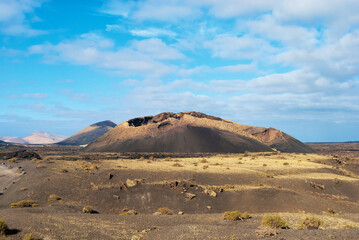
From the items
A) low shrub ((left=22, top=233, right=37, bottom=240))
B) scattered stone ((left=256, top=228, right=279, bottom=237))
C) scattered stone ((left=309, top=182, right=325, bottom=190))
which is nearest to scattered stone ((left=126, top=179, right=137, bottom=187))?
low shrub ((left=22, top=233, right=37, bottom=240))

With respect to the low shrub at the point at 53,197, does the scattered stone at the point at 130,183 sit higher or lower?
higher

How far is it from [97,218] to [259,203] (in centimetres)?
1560

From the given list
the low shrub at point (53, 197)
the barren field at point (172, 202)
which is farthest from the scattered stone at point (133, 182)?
the low shrub at point (53, 197)

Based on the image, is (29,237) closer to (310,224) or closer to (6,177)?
(310,224)

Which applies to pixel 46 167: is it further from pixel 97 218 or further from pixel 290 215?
pixel 290 215

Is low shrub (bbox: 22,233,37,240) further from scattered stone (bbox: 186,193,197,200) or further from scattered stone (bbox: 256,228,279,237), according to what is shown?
scattered stone (bbox: 186,193,197,200)

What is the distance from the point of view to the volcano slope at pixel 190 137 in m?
86.8

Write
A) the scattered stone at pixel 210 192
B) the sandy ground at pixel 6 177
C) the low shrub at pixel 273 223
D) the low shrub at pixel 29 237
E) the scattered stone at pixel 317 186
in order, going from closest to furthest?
the low shrub at pixel 29 237 < the low shrub at pixel 273 223 < the scattered stone at pixel 210 192 < the sandy ground at pixel 6 177 < the scattered stone at pixel 317 186

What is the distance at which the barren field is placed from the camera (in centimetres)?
1375

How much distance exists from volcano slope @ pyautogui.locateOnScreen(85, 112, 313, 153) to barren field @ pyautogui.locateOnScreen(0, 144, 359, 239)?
4894 centimetres

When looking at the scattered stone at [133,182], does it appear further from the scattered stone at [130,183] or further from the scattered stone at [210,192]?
the scattered stone at [210,192]

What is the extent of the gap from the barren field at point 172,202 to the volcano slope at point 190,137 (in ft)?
161

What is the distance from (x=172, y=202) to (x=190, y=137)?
65.5 metres

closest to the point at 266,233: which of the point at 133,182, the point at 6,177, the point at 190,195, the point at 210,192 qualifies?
the point at 190,195
